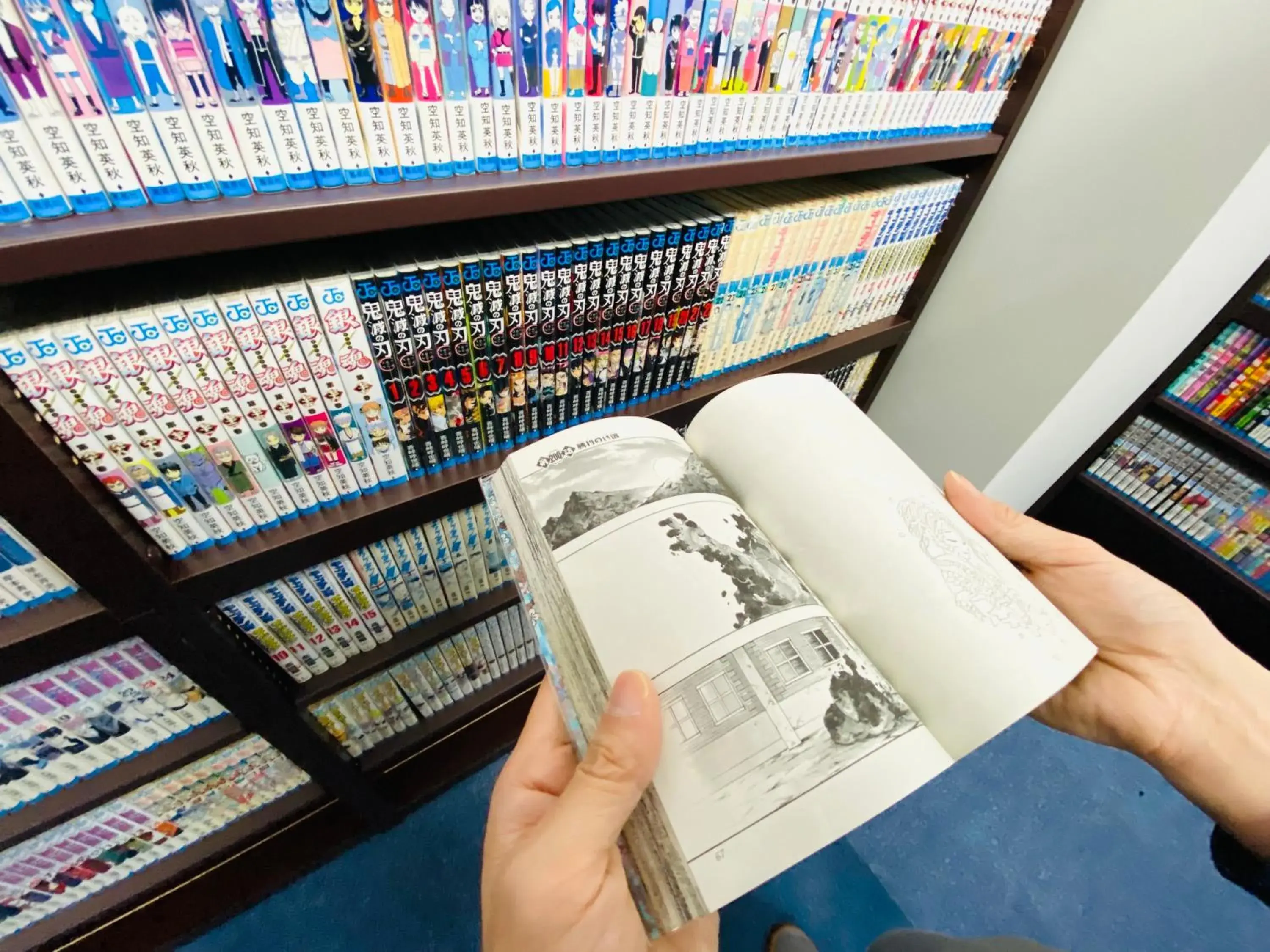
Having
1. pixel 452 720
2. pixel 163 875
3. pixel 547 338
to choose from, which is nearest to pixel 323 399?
pixel 547 338

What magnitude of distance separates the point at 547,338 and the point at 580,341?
4 cm

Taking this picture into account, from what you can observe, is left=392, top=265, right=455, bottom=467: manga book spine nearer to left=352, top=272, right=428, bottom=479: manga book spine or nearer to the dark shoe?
left=352, top=272, right=428, bottom=479: manga book spine

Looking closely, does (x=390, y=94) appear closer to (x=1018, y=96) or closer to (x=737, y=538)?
(x=737, y=538)

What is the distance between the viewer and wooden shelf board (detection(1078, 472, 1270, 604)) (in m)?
1.30

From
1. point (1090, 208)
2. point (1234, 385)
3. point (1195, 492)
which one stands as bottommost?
point (1195, 492)

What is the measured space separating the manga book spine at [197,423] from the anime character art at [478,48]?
289mm

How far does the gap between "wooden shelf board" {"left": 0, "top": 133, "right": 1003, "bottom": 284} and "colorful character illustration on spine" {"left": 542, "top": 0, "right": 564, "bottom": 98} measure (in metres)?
0.06

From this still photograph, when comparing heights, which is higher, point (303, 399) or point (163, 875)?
point (303, 399)

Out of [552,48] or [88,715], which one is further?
[88,715]

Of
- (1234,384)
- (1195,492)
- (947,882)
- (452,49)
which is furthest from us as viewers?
(1195,492)

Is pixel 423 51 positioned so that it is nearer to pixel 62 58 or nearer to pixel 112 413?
pixel 62 58

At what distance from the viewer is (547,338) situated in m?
0.64

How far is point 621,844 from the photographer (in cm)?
44

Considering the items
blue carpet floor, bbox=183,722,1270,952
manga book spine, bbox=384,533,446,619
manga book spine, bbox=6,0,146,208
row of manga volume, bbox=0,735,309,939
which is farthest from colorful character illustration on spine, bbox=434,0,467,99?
blue carpet floor, bbox=183,722,1270,952
